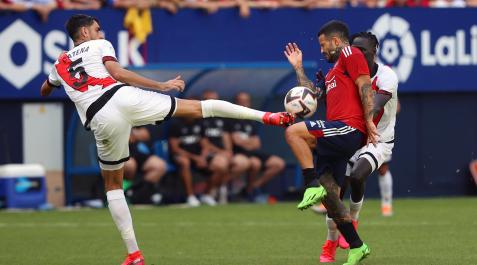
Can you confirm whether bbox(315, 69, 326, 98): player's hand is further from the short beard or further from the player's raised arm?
the player's raised arm

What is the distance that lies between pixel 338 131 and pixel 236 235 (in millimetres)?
4291

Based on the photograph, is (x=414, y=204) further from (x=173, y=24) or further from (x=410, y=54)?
(x=173, y=24)

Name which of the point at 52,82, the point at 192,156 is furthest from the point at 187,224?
the point at 52,82

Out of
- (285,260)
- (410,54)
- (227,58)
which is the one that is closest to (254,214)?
(227,58)

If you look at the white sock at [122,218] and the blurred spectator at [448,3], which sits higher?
the blurred spectator at [448,3]

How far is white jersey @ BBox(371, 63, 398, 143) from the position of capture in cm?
1212

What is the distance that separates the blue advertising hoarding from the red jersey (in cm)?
815

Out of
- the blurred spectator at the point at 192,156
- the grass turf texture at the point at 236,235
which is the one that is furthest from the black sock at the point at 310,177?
the blurred spectator at the point at 192,156

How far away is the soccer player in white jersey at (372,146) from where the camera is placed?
11.7m

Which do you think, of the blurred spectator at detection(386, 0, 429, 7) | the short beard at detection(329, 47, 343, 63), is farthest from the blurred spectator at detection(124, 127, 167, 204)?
the short beard at detection(329, 47, 343, 63)

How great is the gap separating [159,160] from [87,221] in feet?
9.60

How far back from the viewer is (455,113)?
864 inches

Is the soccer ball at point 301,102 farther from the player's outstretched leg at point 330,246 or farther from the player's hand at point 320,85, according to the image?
the player's outstretched leg at point 330,246

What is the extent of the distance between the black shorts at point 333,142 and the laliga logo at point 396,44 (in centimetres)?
1023
